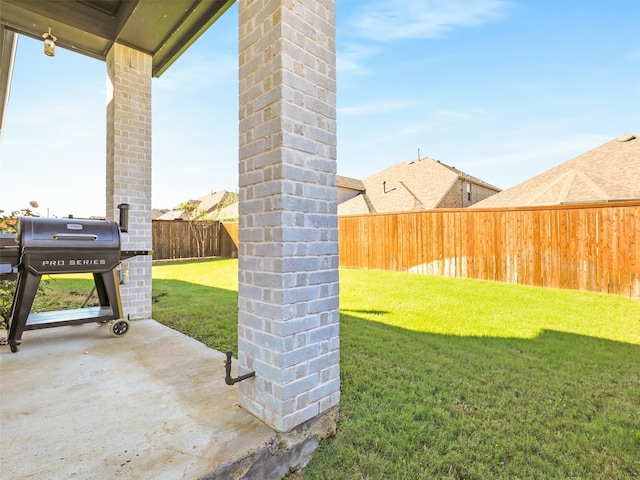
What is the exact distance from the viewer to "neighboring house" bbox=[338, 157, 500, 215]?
15.2 meters

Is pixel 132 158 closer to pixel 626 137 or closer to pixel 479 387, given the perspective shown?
pixel 479 387

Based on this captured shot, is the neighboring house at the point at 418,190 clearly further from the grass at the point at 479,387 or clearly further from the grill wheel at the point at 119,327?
the grill wheel at the point at 119,327

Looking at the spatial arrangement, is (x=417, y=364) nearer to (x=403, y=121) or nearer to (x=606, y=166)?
(x=606, y=166)

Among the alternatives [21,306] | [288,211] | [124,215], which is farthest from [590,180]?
[21,306]

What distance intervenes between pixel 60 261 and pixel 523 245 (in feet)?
26.1

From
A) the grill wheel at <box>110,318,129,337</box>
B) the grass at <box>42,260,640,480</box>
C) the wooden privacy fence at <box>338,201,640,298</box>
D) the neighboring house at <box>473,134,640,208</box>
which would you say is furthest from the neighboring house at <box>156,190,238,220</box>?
the grill wheel at <box>110,318,129,337</box>

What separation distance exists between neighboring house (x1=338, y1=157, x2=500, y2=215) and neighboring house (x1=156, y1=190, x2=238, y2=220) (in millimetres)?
11763

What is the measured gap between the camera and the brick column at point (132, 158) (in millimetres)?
4137

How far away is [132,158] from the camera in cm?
425

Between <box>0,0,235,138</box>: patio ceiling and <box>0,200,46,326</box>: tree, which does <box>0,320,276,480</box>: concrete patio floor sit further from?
<box>0,0,235,138</box>: patio ceiling

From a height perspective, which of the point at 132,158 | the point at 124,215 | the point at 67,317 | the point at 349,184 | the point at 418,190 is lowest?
the point at 67,317

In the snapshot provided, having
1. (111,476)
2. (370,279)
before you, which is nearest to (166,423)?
(111,476)

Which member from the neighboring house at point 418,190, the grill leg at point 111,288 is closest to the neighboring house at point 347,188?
the neighboring house at point 418,190

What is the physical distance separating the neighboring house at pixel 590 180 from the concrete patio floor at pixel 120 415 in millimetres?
8736
